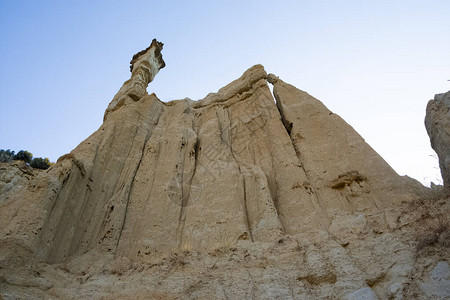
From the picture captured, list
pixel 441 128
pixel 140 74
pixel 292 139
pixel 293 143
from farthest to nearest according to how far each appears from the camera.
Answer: pixel 140 74
pixel 292 139
pixel 293 143
pixel 441 128

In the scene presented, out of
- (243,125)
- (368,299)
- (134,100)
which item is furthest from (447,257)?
(134,100)

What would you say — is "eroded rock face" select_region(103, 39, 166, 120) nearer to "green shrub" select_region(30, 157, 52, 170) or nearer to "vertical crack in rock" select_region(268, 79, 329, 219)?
"vertical crack in rock" select_region(268, 79, 329, 219)

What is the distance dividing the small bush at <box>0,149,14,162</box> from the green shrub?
1.53 m

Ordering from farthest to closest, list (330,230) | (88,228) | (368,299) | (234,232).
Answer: (88,228), (234,232), (330,230), (368,299)

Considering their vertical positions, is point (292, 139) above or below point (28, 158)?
below

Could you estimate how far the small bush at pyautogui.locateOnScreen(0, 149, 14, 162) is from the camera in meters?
22.6

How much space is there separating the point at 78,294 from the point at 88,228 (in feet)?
8.11

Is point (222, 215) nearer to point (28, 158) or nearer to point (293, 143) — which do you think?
point (293, 143)

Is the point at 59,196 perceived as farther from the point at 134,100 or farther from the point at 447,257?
the point at 447,257

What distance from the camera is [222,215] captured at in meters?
8.19

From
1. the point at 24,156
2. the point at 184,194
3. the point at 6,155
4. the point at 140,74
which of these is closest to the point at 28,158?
the point at 24,156

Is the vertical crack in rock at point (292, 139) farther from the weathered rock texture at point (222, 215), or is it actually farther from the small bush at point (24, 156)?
the small bush at point (24, 156)

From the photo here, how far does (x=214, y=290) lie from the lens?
5676 mm

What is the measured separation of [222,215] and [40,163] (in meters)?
21.7
